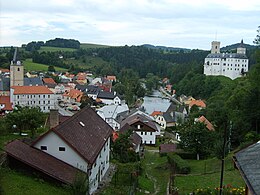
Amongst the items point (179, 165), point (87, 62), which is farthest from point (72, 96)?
point (87, 62)

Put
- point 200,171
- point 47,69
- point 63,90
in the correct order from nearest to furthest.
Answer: point 200,171 < point 63,90 < point 47,69

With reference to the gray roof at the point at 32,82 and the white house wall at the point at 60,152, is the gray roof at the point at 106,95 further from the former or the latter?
the white house wall at the point at 60,152

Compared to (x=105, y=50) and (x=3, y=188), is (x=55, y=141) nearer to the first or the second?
(x=3, y=188)

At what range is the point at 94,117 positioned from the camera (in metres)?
26.2

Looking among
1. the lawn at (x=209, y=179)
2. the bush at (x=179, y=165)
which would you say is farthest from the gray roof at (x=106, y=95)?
the lawn at (x=209, y=179)

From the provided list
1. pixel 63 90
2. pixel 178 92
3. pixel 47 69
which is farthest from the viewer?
pixel 47 69

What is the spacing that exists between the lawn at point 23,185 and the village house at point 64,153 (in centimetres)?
50

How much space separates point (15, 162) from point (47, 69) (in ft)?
390

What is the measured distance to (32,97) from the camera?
63.8 metres

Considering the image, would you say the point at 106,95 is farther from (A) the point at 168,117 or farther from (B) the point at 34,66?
(B) the point at 34,66

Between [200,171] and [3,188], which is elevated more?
[3,188]

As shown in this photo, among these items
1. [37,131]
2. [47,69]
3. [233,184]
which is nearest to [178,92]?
[47,69]

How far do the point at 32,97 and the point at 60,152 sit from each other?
155 ft

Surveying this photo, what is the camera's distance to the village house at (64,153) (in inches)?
676
